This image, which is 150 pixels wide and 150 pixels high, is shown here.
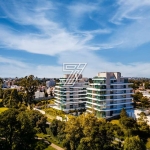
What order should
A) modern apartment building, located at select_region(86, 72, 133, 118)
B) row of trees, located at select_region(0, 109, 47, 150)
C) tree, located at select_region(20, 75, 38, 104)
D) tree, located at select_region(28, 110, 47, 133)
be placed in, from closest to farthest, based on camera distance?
row of trees, located at select_region(0, 109, 47, 150)
tree, located at select_region(28, 110, 47, 133)
modern apartment building, located at select_region(86, 72, 133, 118)
tree, located at select_region(20, 75, 38, 104)

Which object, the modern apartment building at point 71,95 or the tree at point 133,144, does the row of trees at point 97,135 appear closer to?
the tree at point 133,144

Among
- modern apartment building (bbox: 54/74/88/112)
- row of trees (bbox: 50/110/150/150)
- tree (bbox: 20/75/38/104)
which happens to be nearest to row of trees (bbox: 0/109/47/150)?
row of trees (bbox: 50/110/150/150)

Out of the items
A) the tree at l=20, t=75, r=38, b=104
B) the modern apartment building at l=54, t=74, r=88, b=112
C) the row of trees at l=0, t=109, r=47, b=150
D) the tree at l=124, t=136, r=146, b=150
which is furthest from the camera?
the tree at l=20, t=75, r=38, b=104

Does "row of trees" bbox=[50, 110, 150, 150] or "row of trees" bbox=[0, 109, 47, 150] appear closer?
"row of trees" bbox=[50, 110, 150, 150]

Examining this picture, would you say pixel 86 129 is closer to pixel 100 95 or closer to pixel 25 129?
pixel 25 129

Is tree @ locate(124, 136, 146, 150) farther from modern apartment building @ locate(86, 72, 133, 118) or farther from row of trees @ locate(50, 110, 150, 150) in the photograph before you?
modern apartment building @ locate(86, 72, 133, 118)

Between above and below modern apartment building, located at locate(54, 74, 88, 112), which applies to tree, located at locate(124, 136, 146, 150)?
below

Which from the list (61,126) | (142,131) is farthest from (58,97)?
(142,131)
